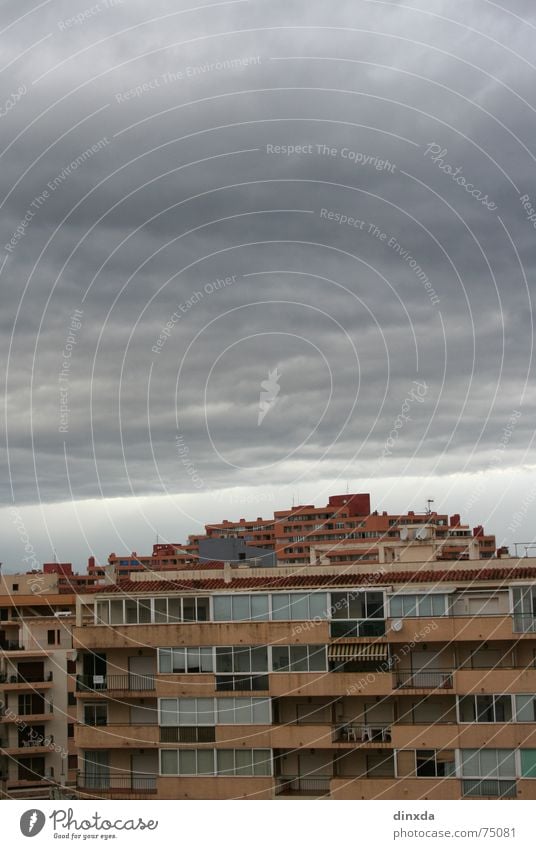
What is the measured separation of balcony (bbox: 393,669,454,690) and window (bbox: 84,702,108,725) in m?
9.07

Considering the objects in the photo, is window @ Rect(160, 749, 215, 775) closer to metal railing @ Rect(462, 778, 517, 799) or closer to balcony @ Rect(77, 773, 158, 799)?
balcony @ Rect(77, 773, 158, 799)

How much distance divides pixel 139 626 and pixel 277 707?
4.79m

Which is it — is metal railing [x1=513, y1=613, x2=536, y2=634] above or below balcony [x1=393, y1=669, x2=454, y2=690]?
above

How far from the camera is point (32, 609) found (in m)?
60.9

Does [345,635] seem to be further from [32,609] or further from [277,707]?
[32,609]

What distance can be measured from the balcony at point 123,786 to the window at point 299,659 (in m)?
4.97

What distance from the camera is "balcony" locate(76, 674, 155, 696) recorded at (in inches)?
1350

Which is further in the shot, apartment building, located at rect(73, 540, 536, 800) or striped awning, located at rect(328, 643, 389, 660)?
striped awning, located at rect(328, 643, 389, 660)

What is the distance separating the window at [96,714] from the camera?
34.9 m

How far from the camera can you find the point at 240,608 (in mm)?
33844

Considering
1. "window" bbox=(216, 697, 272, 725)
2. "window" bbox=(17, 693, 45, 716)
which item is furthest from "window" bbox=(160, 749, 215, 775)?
"window" bbox=(17, 693, 45, 716)
